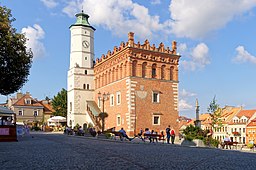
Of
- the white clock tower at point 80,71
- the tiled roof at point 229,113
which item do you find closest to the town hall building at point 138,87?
Answer: the white clock tower at point 80,71

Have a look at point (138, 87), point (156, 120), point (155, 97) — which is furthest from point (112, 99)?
point (156, 120)

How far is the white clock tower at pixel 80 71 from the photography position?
50062mm

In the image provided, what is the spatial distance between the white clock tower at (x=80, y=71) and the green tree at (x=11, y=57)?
21.7m

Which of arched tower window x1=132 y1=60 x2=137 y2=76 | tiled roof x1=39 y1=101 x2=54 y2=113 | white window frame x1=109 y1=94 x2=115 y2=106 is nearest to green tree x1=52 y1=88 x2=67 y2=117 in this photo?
tiled roof x1=39 y1=101 x2=54 y2=113

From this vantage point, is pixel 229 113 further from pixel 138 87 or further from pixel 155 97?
pixel 138 87

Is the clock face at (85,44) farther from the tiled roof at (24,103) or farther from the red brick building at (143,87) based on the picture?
the tiled roof at (24,103)

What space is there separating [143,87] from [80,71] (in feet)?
49.4

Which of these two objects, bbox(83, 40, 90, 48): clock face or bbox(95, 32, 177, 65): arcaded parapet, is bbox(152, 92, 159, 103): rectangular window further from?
bbox(83, 40, 90, 48): clock face

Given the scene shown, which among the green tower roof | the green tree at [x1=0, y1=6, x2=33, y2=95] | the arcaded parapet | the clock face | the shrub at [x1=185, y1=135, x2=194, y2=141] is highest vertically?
the green tower roof

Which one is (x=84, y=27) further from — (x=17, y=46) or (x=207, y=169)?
(x=207, y=169)

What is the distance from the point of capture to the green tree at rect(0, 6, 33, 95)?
23.6 metres

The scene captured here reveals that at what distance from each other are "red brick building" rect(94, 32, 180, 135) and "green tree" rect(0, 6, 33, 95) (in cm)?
1452

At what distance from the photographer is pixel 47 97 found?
331 feet

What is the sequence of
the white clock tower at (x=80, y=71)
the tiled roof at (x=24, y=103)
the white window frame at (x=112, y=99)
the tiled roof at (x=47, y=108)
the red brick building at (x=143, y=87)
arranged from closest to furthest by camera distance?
the red brick building at (x=143, y=87), the white window frame at (x=112, y=99), the white clock tower at (x=80, y=71), the tiled roof at (x=24, y=103), the tiled roof at (x=47, y=108)
